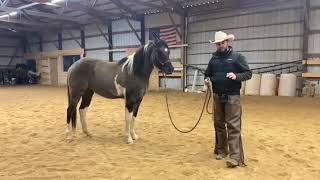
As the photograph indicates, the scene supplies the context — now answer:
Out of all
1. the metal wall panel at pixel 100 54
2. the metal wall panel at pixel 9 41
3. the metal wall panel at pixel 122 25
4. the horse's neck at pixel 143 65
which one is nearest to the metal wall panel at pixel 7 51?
the metal wall panel at pixel 9 41

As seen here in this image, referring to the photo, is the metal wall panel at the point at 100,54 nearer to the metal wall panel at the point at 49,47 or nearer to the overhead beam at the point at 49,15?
the overhead beam at the point at 49,15

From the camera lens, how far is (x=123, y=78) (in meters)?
4.90

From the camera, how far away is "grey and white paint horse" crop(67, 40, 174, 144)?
4.67 metres

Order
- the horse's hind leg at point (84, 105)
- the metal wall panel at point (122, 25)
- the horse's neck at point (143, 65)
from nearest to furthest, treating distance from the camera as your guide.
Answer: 1. the horse's neck at point (143, 65)
2. the horse's hind leg at point (84, 105)
3. the metal wall panel at point (122, 25)

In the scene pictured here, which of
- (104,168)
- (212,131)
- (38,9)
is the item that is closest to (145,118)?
(212,131)

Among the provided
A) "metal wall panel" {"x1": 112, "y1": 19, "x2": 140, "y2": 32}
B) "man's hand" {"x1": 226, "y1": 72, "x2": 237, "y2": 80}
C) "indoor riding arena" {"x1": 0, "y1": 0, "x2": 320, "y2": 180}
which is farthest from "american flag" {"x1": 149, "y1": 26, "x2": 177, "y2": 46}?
"man's hand" {"x1": 226, "y1": 72, "x2": 237, "y2": 80}

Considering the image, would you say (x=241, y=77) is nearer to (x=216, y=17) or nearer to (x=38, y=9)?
(x=216, y=17)

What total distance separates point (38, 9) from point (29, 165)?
16.8m

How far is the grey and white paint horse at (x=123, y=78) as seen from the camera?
467 centimetres

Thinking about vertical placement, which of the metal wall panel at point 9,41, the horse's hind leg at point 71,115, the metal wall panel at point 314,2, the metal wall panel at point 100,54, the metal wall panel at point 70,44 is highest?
the metal wall panel at point 314,2

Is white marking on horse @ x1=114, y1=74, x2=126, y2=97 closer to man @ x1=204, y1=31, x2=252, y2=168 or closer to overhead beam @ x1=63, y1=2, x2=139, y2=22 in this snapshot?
man @ x1=204, y1=31, x2=252, y2=168

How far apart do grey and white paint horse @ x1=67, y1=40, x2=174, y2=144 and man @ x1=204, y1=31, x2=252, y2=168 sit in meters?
1.03

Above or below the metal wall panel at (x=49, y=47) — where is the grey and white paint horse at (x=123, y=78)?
below

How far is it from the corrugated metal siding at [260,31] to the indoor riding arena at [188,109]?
0.13 feet
